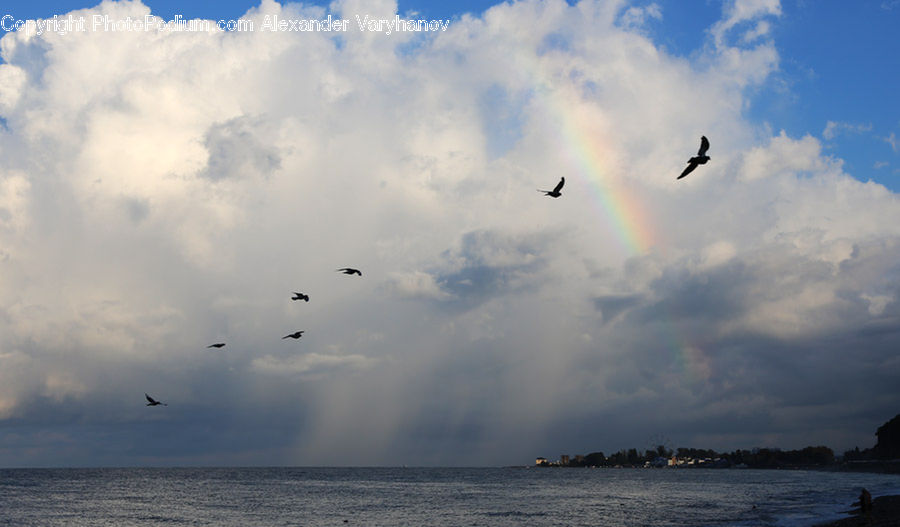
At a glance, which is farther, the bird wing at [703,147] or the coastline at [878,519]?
the coastline at [878,519]

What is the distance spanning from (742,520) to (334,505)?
169 feet

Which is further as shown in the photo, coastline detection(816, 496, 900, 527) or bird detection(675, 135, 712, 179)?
coastline detection(816, 496, 900, 527)

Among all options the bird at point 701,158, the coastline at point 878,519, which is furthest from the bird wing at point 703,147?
the coastline at point 878,519

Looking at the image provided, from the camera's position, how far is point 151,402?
157 ft

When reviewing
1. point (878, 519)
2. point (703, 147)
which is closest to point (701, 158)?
point (703, 147)

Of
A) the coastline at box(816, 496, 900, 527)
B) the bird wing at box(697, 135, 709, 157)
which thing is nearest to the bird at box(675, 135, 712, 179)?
the bird wing at box(697, 135, 709, 157)

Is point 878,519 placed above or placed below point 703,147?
below

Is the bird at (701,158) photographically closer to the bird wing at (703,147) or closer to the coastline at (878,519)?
the bird wing at (703,147)

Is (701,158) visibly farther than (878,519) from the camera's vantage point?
No

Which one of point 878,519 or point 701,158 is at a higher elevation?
point 701,158

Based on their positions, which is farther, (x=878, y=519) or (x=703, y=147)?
(x=878, y=519)

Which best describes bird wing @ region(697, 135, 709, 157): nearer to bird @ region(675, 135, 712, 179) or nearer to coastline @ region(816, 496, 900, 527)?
bird @ region(675, 135, 712, 179)

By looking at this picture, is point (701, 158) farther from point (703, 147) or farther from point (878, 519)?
point (878, 519)

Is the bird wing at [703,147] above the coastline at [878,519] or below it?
above
